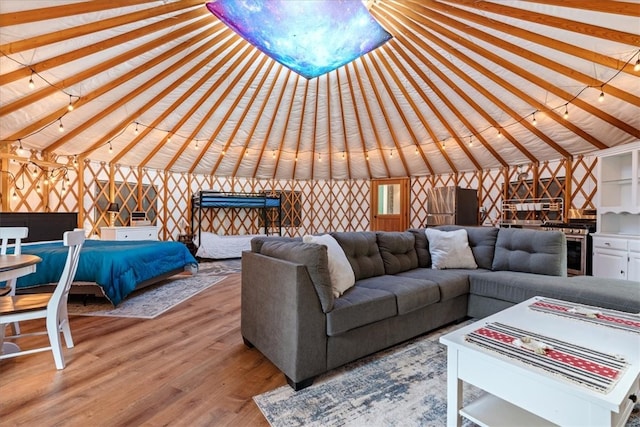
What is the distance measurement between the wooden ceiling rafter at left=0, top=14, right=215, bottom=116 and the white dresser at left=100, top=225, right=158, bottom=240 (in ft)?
7.30

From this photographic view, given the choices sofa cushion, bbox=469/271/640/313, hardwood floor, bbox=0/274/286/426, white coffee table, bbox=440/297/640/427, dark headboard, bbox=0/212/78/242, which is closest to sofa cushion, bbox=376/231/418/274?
sofa cushion, bbox=469/271/640/313

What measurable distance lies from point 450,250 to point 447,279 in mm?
604

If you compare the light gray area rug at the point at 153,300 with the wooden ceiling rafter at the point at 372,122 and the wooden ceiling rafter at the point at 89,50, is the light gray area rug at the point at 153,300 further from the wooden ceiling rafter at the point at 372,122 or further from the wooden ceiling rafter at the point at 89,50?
the wooden ceiling rafter at the point at 372,122

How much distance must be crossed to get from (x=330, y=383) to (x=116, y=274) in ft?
8.43

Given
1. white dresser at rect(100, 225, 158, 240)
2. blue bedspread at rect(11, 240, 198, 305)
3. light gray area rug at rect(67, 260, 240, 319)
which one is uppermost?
white dresser at rect(100, 225, 158, 240)

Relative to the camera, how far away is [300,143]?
6.11 meters

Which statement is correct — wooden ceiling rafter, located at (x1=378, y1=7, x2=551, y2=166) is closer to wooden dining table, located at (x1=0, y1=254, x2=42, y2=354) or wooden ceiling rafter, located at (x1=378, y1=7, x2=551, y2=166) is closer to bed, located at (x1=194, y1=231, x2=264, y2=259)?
wooden dining table, located at (x1=0, y1=254, x2=42, y2=354)

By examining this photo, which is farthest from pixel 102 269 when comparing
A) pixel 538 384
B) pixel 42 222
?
pixel 538 384

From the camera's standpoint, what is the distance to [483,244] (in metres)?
3.03

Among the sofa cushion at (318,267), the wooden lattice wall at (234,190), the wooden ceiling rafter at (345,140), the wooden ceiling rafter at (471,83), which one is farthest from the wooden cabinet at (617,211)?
the sofa cushion at (318,267)

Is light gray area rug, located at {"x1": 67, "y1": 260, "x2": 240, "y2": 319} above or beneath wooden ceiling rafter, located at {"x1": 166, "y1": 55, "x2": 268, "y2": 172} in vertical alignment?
beneath

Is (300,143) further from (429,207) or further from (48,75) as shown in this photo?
(48,75)

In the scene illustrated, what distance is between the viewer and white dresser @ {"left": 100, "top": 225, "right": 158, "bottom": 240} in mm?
4961

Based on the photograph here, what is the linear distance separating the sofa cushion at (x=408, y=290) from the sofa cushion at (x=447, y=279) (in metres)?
0.09
